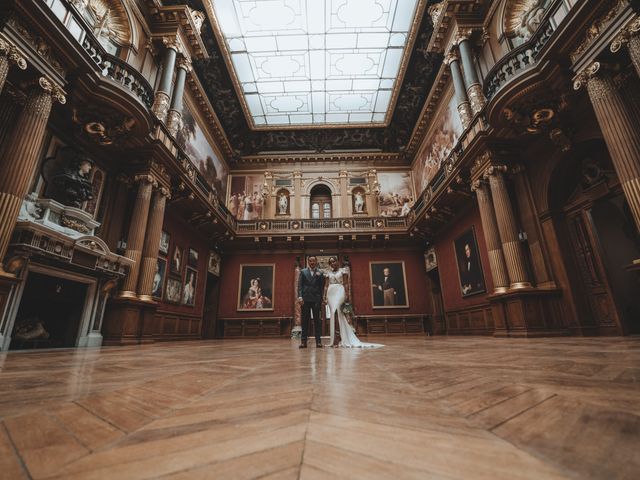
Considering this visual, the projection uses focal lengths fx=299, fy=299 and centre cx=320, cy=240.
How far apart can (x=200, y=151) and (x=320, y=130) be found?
21.1ft

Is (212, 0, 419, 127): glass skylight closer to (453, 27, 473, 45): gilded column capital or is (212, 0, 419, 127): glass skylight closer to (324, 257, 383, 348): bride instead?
(453, 27, 473, 45): gilded column capital

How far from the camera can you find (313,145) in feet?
54.3

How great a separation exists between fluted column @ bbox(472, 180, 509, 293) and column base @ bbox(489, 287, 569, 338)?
0.45 meters

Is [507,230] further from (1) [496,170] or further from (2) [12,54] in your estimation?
(2) [12,54]

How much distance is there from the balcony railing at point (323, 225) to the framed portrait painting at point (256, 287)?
172 cm

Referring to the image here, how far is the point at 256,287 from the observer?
1352 cm

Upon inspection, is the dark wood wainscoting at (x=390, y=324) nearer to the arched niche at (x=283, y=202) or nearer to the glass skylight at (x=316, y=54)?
the arched niche at (x=283, y=202)

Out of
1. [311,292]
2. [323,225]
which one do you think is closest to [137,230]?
[311,292]

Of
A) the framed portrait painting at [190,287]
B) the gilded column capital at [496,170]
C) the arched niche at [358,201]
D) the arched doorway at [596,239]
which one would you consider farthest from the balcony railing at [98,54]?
the arched niche at [358,201]

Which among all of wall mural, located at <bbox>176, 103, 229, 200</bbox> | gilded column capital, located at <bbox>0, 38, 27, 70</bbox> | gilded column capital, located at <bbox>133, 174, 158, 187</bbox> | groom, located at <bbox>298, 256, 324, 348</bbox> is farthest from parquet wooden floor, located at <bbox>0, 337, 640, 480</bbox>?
wall mural, located at <bbox>176, 103, 229, 200</bbox>

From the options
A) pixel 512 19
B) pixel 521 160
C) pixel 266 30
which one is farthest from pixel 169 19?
pixel 521 160

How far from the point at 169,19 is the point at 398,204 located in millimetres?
11841

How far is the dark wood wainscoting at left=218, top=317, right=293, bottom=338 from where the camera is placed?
1279cm

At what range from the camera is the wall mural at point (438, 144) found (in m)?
11.0
